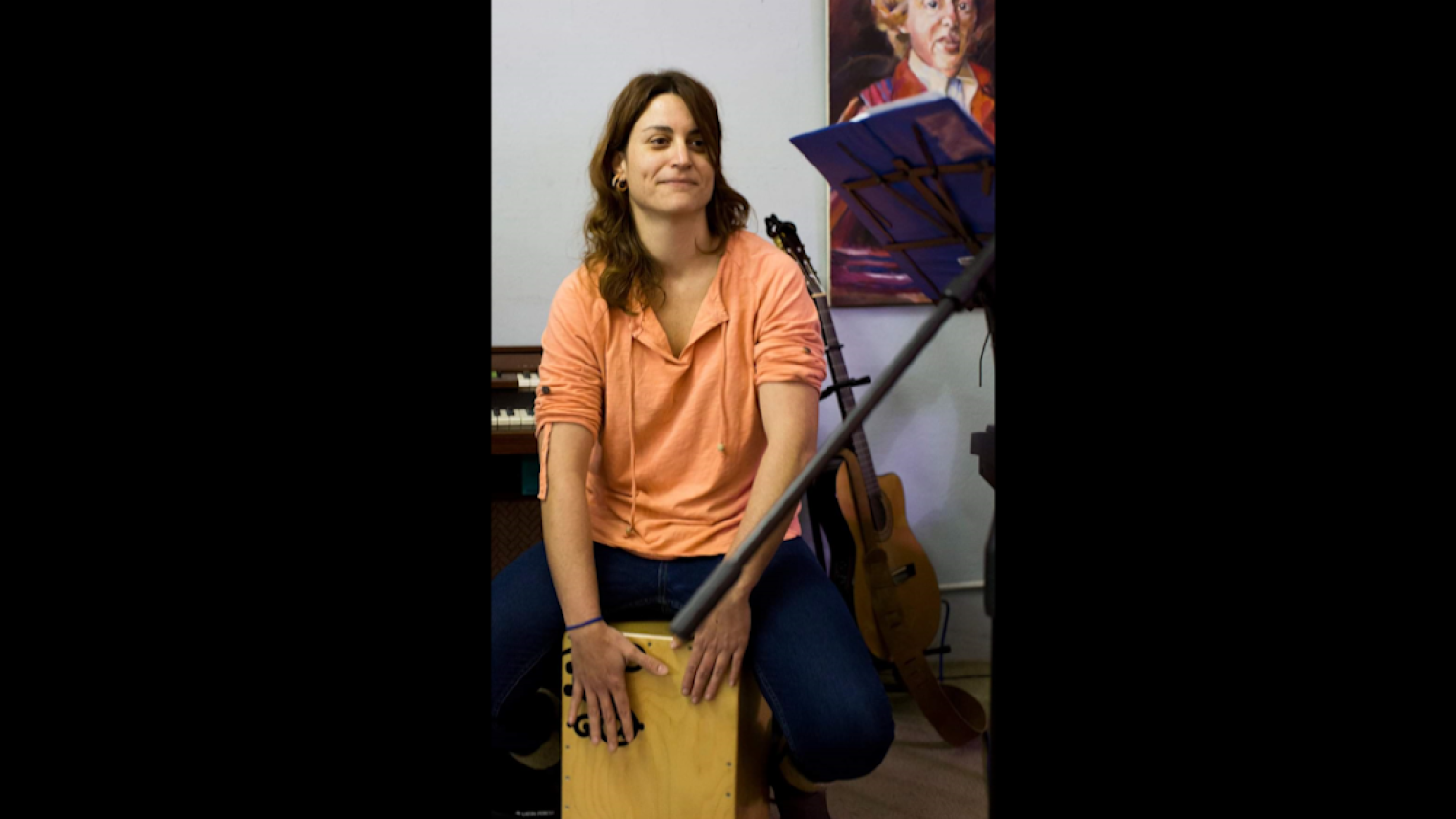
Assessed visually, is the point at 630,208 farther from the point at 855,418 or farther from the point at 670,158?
the point at 855,418

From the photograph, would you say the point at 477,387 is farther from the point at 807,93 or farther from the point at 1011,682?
the point at 807,93

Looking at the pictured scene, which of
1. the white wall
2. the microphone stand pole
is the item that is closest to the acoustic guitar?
the white wall

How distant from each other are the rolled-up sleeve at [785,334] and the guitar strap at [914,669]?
0.88 m

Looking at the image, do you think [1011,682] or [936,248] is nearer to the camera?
[1011,682]

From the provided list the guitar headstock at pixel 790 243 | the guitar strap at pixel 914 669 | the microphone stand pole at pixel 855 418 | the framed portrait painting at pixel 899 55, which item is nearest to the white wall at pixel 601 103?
the framed portrait painting at pixel 899 55

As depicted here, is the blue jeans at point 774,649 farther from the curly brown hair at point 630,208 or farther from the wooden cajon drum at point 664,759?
the curly brown hair at point 630,208

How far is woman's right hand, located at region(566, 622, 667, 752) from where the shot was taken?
108cm

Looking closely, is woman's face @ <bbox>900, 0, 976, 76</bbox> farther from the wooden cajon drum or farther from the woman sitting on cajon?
the wooden cajon drum

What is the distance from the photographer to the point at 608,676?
1079mm

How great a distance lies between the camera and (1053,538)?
0.59m

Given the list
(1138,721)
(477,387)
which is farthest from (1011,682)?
(477,387)

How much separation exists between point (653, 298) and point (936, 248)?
15.6 inches

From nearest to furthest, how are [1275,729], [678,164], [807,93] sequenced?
[1275,729] → [678,164] → [807,93]

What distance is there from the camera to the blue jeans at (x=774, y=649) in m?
1.09
